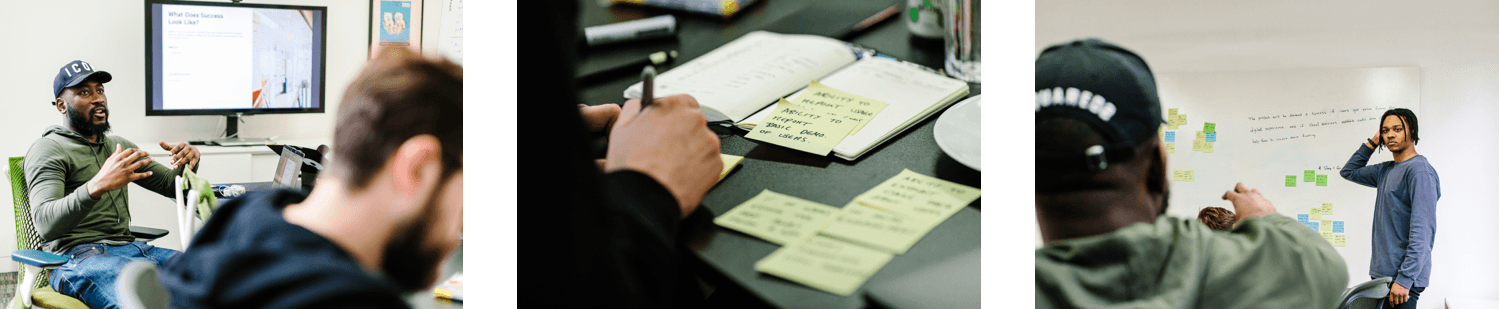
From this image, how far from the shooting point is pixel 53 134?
1.32 meters

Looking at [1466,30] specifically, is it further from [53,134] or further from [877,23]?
[53,134]

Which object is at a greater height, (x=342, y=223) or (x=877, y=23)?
(x=877, y=23)

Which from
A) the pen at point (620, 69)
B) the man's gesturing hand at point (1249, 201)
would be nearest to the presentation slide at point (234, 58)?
the pen at point (620, 69)

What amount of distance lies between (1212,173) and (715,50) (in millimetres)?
991

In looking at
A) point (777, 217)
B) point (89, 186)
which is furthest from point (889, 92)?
point (89, 186)

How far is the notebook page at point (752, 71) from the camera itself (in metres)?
1.29

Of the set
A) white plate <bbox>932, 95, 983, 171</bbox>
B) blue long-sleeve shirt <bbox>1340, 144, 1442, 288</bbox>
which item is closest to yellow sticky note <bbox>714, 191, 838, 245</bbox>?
white plate <bbox>932, 95, 983, 171</bbox>

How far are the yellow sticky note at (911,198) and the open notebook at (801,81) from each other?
76 mm

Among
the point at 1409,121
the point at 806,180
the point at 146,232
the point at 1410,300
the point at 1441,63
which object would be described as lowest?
the point at 1410,300

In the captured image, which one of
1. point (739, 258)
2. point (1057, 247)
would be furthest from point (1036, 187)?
point (739, 258)

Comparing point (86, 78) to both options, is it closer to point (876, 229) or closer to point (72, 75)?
point (72, 75)

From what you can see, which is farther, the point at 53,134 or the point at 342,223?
the point at 53,134

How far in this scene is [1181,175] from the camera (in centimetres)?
Result: 135

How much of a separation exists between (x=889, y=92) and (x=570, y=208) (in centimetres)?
65
